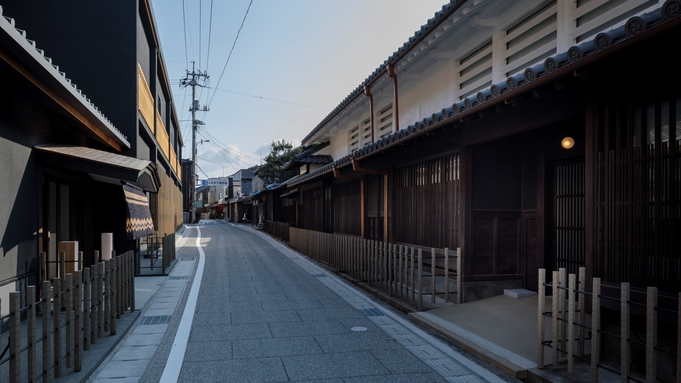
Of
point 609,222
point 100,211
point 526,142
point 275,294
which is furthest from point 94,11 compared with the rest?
point 609,222

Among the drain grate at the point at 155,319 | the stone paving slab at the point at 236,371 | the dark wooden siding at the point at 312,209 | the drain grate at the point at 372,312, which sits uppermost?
the dark wooden siding at the point at 312,209

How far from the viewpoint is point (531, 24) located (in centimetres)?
812

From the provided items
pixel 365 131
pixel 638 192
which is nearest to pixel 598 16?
pixel 638 192

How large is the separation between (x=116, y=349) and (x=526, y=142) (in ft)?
25.8

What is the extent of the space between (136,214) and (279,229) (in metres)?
16.4

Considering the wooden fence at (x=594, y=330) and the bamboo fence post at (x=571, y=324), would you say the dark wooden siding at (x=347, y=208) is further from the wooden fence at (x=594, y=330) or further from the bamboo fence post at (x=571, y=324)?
A: the bamboo fence post at (x=571, y=324)

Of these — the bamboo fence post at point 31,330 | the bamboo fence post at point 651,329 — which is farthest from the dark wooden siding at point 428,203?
the bamboo fence post at point 31,330

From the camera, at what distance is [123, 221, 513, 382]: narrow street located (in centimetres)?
514

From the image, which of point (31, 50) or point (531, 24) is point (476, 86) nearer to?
point (531, 24)

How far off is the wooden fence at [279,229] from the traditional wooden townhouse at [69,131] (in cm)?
1090

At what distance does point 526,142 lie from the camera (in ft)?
28.3

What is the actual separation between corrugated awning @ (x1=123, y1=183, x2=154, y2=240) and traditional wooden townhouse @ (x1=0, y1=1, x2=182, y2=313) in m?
0.04

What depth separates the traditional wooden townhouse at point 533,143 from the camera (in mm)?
4539

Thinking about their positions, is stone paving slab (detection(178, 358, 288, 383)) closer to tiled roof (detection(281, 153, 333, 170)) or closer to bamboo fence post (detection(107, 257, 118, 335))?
bamboo fence post (detection(107, 257, 118, 335))
